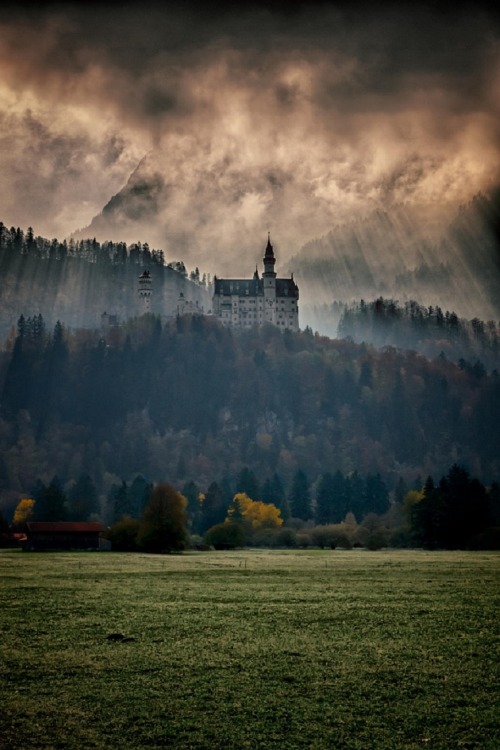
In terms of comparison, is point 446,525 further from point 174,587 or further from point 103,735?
point 103,735

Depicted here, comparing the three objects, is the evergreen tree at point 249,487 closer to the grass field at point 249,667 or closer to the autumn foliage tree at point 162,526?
the autumn foliage tree at point 162,526

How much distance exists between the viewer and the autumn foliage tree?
10281 centimetres

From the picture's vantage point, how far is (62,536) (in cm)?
11444

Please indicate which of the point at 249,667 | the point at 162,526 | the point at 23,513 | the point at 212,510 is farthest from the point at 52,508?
the point at 249,667

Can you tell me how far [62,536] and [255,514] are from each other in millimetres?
47299

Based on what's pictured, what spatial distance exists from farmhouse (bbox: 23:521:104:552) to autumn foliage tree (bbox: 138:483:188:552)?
9.84 meters

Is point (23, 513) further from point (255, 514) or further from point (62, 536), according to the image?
point (62, 536)

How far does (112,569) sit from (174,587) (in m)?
16.6

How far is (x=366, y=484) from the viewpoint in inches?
7313

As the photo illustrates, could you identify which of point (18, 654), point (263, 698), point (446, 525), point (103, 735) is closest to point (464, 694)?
point (263, 698)

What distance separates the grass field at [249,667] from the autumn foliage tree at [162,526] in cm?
5411

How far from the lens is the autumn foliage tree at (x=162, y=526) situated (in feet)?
337

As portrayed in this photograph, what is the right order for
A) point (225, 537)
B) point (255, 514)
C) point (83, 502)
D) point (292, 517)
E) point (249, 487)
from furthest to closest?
point (249, 487), point (292, 517), point (83, 502), point (255, 514), point (225, 537)

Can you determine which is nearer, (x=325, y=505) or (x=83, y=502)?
(x=83, y=502)
